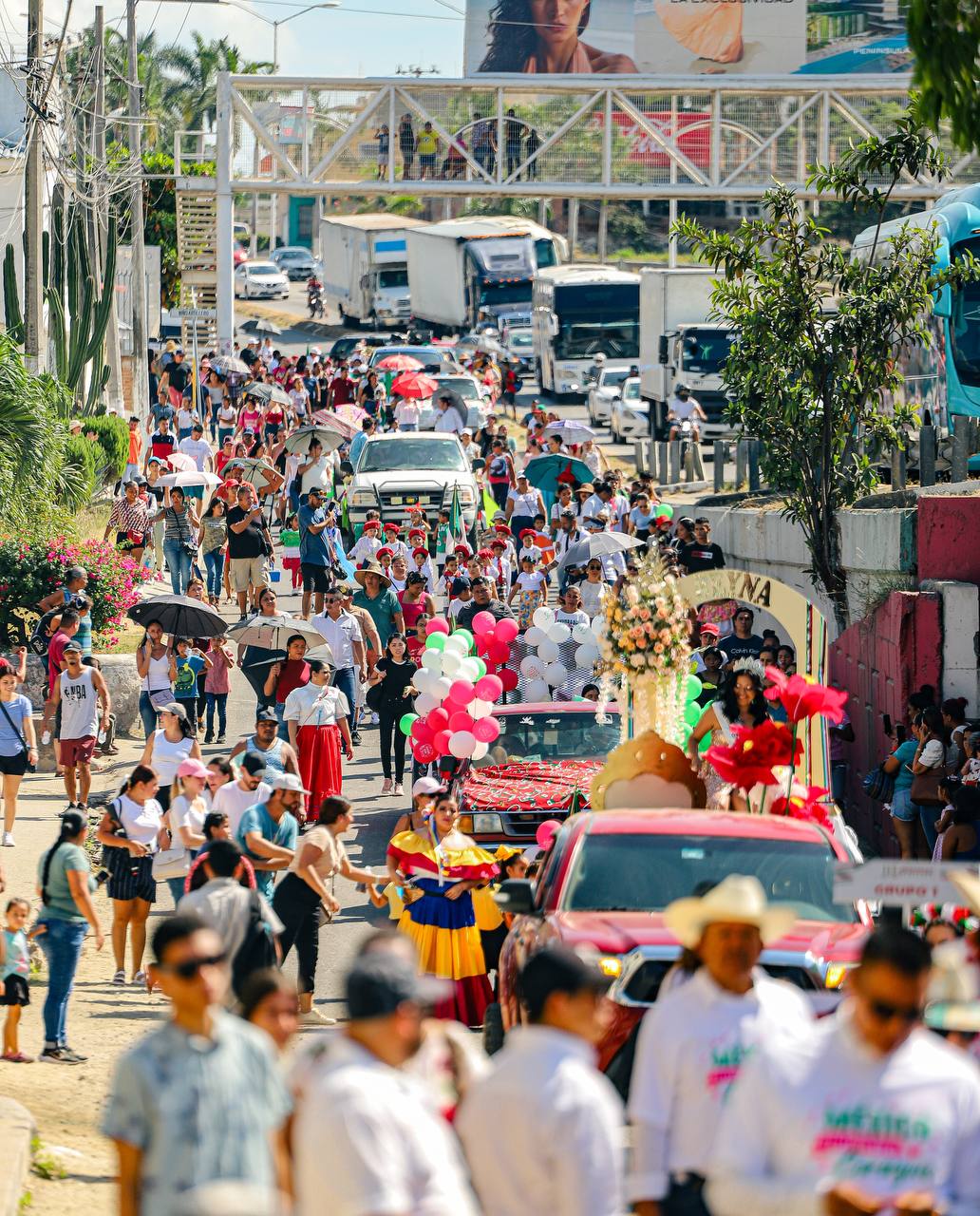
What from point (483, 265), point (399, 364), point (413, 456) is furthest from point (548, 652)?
point (483, 265)

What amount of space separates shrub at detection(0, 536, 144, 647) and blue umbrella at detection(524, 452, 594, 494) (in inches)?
322

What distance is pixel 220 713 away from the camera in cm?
2034

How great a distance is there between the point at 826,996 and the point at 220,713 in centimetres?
1224

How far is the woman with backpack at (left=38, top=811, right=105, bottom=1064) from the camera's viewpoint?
38.4 feet

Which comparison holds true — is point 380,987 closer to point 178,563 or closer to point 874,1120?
point 874,1120

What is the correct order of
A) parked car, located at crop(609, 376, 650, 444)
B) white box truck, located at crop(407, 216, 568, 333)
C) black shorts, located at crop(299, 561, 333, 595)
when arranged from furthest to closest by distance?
white box truck, located at crop(407, 216, 568, 333)
parked car, located at crop(609, 376, 650, 444)
black shorts, located at crop(299, 561, 333, 595)

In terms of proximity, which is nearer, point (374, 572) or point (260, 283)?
point (374, 572)

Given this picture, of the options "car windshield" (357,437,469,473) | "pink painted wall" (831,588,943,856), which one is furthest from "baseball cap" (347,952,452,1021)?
"car windshield" (357,437,469,473)

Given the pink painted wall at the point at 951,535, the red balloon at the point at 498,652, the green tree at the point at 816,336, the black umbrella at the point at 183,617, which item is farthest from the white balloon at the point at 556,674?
the green tree at the point at 816,336

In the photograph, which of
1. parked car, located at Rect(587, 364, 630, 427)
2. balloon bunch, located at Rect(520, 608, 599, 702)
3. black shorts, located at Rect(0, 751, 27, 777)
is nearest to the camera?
black shorts, located at Rect(0, 751, 27, 777)

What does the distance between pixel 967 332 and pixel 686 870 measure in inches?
653

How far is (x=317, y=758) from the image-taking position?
57.1 feet

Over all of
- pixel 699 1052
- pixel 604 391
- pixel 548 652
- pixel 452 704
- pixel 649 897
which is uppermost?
pixel 604 391

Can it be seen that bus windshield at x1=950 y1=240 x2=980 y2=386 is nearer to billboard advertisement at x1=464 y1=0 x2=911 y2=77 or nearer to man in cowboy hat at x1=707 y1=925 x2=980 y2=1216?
man in cowboy hat at x1=707 y1=925 x2=980 y2=1216
